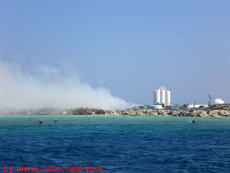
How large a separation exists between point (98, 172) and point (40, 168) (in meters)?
5.41

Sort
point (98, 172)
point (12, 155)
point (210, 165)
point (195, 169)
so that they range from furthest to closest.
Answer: point (12, 155)
point (210, 165)
point (195, 169)
point (98, 172)

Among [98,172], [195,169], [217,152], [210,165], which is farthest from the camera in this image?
[217,152]

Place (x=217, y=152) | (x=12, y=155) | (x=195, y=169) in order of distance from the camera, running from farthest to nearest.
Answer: (x=217, y=152) → (x=12, y=155) → (x=195, y=169)

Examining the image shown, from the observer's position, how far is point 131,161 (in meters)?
34.9

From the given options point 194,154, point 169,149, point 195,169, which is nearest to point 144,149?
point 169,149

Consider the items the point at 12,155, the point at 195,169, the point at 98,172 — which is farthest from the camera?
the point at 12,155

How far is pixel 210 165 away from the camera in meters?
34.3

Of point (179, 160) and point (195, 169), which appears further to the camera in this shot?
point (179, 160)

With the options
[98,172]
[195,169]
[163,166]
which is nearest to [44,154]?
[98,172]

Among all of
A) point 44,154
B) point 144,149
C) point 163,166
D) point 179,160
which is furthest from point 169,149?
point 44,154

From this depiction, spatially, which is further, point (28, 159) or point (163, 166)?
point (28, 159)

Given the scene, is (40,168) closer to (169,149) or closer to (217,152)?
(169,149)

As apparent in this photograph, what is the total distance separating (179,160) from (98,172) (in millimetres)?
10194

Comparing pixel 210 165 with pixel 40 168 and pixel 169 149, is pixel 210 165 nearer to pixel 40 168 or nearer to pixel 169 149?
pixel 169 149
